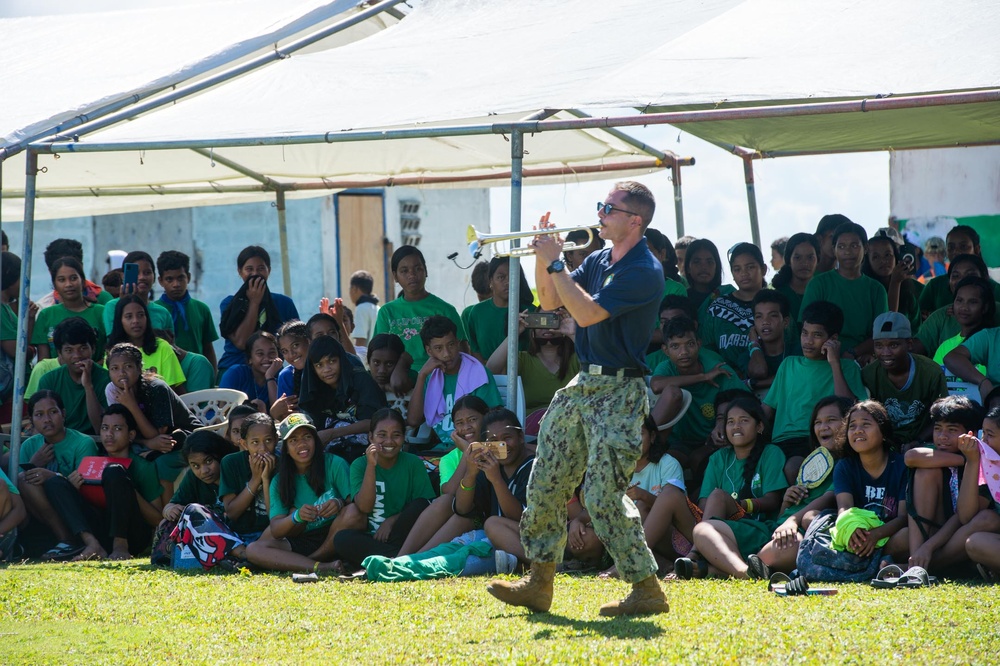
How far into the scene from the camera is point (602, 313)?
5492mm

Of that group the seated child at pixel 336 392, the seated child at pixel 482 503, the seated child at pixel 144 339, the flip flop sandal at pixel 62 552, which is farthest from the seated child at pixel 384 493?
the seated child at pixel 144 339

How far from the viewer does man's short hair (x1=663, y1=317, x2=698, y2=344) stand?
26.6 feet

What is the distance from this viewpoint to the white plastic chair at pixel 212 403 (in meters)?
9.18

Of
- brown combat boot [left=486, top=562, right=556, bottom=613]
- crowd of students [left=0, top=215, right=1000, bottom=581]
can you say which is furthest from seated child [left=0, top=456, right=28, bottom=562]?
brown combat boot [left=486, top=562, right=556, bottom=613]

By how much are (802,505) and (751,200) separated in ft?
16.6

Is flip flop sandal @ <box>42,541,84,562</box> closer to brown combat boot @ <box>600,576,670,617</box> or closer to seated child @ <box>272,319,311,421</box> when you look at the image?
seated child @ <box>272,319,311,421</box>

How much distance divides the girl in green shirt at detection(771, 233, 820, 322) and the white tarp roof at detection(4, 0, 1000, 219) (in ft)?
2.96

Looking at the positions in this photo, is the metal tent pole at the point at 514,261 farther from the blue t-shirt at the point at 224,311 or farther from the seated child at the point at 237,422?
the blue t-shirt at the point at 224,311

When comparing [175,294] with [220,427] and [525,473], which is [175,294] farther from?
[525,473]

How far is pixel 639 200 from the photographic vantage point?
579 centimetres

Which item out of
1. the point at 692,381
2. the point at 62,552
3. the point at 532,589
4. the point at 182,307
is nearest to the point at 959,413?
the point at 692,381

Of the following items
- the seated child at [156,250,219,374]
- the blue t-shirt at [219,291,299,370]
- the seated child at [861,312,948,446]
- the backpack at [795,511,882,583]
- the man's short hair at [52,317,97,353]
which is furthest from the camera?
the seated child at [156,250,219,374]

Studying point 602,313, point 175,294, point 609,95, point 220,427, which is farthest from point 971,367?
point 175,294

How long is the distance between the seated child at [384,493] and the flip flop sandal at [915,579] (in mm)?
2928
